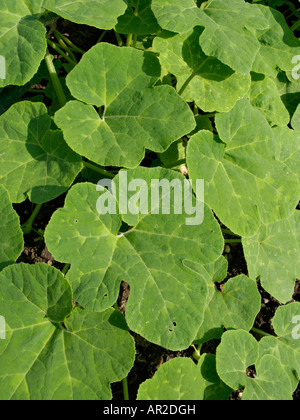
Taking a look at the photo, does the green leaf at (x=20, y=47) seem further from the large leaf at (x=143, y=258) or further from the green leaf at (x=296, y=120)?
the green leaf at (x=296, y=120)

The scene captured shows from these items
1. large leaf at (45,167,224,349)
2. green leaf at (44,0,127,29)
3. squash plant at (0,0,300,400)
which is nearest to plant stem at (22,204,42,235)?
squash plant at (0,0,300,400)

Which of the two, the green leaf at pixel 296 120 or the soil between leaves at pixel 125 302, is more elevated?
the green leaf at pixel 296 120

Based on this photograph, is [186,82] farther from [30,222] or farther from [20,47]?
[30,222]

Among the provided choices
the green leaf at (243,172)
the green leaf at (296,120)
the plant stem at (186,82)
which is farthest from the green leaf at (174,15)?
the green leaf at (296,120)

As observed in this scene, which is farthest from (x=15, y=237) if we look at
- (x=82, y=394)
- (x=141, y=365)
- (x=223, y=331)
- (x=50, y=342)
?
(x=223, y=331)

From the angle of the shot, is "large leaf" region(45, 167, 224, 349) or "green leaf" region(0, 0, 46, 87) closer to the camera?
"large leaf" region(45, 167, 224, 349)

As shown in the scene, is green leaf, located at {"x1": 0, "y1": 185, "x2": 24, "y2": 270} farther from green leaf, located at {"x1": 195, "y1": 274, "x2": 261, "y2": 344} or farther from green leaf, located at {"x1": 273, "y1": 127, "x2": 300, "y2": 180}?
green leaf, located at {"x1": 273, "y1": 127, "x2": 300, "y2": 180}

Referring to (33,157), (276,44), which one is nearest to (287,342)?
(33,157)
